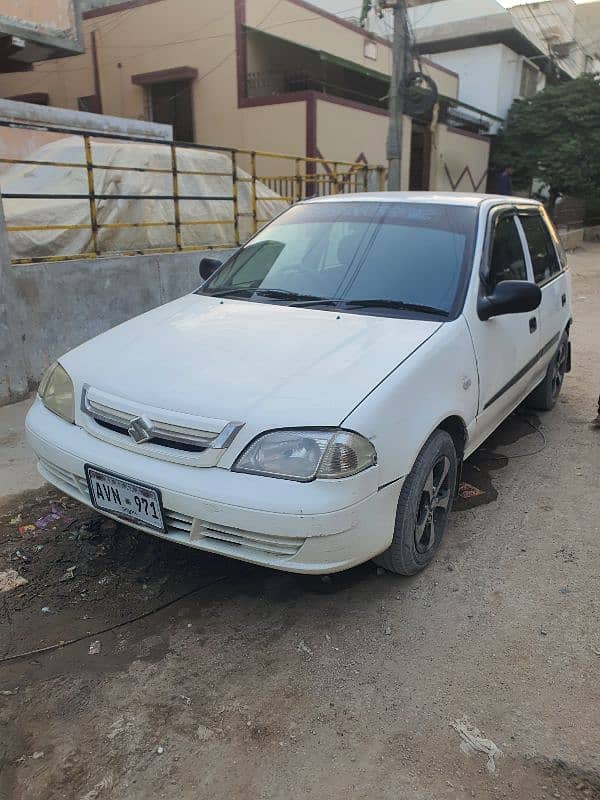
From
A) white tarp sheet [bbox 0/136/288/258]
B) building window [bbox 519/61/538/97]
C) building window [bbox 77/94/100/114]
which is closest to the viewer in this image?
white tarp sheet [bbox 0/136/288/258]

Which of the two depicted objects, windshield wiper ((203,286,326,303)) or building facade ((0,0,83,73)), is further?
building facade ((0,0,83,73))

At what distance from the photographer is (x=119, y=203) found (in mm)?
7715

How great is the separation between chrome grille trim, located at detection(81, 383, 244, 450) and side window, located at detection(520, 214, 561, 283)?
2.88 metres

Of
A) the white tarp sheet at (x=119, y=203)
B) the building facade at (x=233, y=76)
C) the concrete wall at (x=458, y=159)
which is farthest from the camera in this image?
the concrete wall at (x=458, y=159)

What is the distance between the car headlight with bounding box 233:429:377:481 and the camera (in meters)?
2.30

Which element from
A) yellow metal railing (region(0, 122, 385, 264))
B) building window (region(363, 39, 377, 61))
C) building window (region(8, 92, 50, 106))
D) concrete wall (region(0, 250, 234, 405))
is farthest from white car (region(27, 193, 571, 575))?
building window (region(8, 92, 50, 106))

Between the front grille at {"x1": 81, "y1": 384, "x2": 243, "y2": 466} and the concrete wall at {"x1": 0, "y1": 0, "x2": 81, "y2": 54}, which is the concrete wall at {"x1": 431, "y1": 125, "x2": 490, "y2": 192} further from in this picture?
the front grille at {"x1": 81, "y1": 384, "x2": 243, "y2": 466}

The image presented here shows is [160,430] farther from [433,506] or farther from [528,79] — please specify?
[528,79]

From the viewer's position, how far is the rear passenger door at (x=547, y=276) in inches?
173

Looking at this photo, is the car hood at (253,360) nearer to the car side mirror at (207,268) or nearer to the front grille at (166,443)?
the front grille at (166,443)

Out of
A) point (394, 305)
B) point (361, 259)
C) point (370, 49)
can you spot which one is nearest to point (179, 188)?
point (361, 259)

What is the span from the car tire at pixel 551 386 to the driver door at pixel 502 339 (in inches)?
30.7

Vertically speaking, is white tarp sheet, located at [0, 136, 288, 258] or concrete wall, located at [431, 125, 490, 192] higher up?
concrete wall, located at [431, 125, 490, 192]

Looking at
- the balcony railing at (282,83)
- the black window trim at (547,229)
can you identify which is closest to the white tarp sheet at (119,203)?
the black window trim at (547,229)
